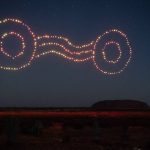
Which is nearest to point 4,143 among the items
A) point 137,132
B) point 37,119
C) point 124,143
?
point 37,119

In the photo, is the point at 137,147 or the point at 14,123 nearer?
the point at 137,147

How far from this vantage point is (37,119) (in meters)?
18.4

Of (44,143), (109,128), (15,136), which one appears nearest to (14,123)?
(15,136)

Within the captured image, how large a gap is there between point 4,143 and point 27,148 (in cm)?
135

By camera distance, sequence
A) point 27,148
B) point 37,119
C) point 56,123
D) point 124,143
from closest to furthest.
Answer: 1. point 27,148
2. point 124,143
3. point 37,119
4. point 56,123

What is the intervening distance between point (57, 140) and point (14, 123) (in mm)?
1897

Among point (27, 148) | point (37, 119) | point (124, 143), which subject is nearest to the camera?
point (27, 148)

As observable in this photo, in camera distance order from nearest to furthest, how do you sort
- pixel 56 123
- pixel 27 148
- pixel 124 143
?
pixel 27 148 → pixel 124 143 → pixel 56 123

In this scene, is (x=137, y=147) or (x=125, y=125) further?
(x=125, y=125)

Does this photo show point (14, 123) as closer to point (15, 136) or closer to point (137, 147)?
point (15, 136)

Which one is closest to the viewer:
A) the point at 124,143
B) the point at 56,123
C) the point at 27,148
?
the point at 27,148

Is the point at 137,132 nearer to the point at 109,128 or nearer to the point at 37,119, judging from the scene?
the point at 109,128

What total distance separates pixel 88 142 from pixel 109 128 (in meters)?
2.24

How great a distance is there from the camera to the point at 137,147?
643 inches
